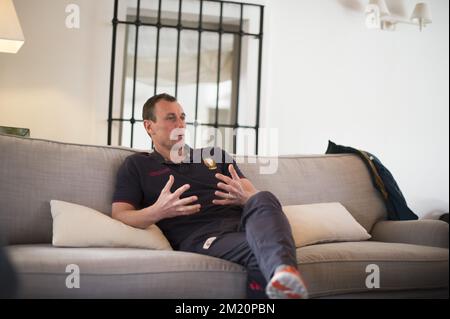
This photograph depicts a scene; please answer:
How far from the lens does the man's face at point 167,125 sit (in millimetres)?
1850

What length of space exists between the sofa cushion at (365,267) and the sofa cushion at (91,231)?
429mm

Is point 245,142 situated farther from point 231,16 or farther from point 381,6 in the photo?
point 381,6

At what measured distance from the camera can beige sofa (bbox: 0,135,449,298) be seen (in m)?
1.30

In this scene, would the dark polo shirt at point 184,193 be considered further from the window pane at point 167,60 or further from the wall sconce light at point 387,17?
the window pane at point 167,60

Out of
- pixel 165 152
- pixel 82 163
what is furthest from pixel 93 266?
pixel 165 152

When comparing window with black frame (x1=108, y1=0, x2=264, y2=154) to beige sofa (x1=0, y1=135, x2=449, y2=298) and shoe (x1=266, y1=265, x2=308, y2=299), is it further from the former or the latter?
shoe (x1=266, y1=265, x2=308, y2=299)

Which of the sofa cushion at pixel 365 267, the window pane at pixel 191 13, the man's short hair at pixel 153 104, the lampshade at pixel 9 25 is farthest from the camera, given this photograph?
the window pane at pixel 191 13

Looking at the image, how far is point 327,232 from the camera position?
1.73 meters

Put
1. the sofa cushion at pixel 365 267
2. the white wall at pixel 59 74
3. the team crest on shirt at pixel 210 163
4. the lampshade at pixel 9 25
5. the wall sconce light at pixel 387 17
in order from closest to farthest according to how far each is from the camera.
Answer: the sofa cushion at pixel 365 267
the team crest on shirt at pixel 210 163
the wall sconce light at pixel 387 17
the lampshade at pixel 9 25
the white wall at pixel 59 74

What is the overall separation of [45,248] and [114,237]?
185mm

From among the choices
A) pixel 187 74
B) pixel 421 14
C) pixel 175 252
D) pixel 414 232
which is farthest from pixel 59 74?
pixel 414 232

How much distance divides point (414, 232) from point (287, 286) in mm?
Answer: 833

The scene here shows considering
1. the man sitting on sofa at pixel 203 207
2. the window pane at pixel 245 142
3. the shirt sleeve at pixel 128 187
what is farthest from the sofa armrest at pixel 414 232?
the window pane at pixel 245 142

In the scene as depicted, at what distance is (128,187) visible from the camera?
164 cm
